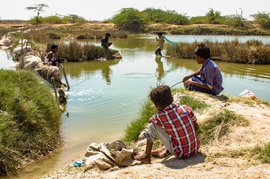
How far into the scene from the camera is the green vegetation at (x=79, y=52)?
16641mm

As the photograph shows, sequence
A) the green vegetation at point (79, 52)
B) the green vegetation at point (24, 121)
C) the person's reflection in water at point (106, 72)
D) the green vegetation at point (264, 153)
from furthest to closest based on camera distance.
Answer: the green vegetation at point (79, 52) < the person's reflection in water at point (106, 72) < the green vegetation at point (24, 121) < the green vegetation at point (264, 153)

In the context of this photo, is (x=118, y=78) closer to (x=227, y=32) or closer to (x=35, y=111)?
(x=35, y=111)

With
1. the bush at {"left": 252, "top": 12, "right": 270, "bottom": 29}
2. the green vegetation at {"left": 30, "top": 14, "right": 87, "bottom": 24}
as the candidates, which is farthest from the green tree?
the green vegetation at {"left": 30, "top": 14, "right": 87, "bottom": 24}

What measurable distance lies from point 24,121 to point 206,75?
9.88 ft

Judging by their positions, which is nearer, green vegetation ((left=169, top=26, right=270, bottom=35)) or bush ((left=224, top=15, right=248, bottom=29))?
green vegetation ((left=169, top=26, right=270, bottom=35))

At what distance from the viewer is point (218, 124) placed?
4859 mm

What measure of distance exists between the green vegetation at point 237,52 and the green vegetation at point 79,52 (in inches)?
145

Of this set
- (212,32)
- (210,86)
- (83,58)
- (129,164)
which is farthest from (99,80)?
(212,32)

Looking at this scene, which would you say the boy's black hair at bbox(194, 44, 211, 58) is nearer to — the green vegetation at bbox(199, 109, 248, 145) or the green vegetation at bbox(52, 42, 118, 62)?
the green vegetation at bbox(199, 109, 248, 145)

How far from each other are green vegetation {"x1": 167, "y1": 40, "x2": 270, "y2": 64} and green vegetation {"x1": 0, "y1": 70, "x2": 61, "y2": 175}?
11796 millimetres

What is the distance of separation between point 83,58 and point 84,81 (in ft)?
17.6

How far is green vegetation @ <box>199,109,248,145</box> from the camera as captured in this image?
4.67 metres

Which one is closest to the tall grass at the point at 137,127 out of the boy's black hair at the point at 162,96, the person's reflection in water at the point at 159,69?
the boy's black hair at the point at 162,96

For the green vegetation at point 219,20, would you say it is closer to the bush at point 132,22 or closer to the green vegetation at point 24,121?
the bush at point 132,22
